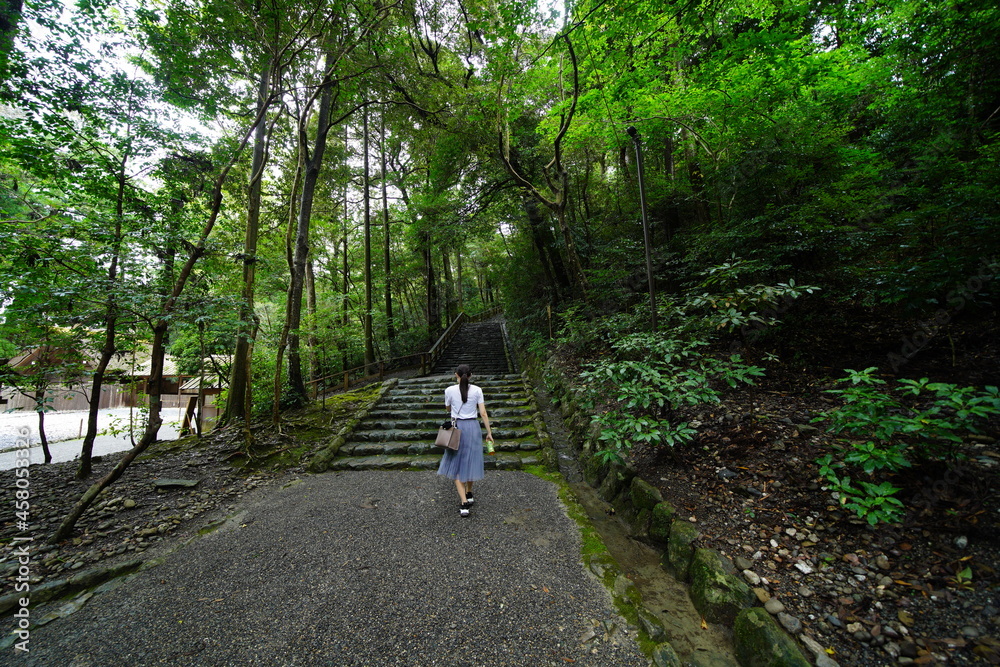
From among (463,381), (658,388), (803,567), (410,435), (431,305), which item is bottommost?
(803,567)

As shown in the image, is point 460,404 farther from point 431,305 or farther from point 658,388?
point 431,305

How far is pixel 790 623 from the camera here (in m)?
1.88

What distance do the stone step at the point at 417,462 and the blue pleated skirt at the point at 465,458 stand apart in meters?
1.13

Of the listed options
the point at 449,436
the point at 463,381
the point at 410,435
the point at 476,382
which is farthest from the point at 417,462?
the point at 476,382

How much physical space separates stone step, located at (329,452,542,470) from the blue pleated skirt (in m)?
1.13

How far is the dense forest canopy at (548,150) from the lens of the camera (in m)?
3.36

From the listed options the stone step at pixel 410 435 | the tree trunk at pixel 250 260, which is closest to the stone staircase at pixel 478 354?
the stone step at pixel 410 435

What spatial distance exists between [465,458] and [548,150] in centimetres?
787

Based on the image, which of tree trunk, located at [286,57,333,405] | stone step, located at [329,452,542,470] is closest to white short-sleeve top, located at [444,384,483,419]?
stone step, located at [329,452,542,470]

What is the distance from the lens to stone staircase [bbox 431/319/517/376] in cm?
1038

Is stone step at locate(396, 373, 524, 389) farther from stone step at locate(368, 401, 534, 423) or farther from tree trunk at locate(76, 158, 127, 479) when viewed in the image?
tree trunk at locate(76, 158, 127, 479)

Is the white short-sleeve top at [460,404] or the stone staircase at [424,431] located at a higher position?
the white short-sleeve top at [460,404]

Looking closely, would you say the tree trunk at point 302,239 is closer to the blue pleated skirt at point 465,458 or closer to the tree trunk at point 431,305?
the blue pleated skirt at point 465,458

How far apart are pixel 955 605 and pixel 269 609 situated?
13.4ft
